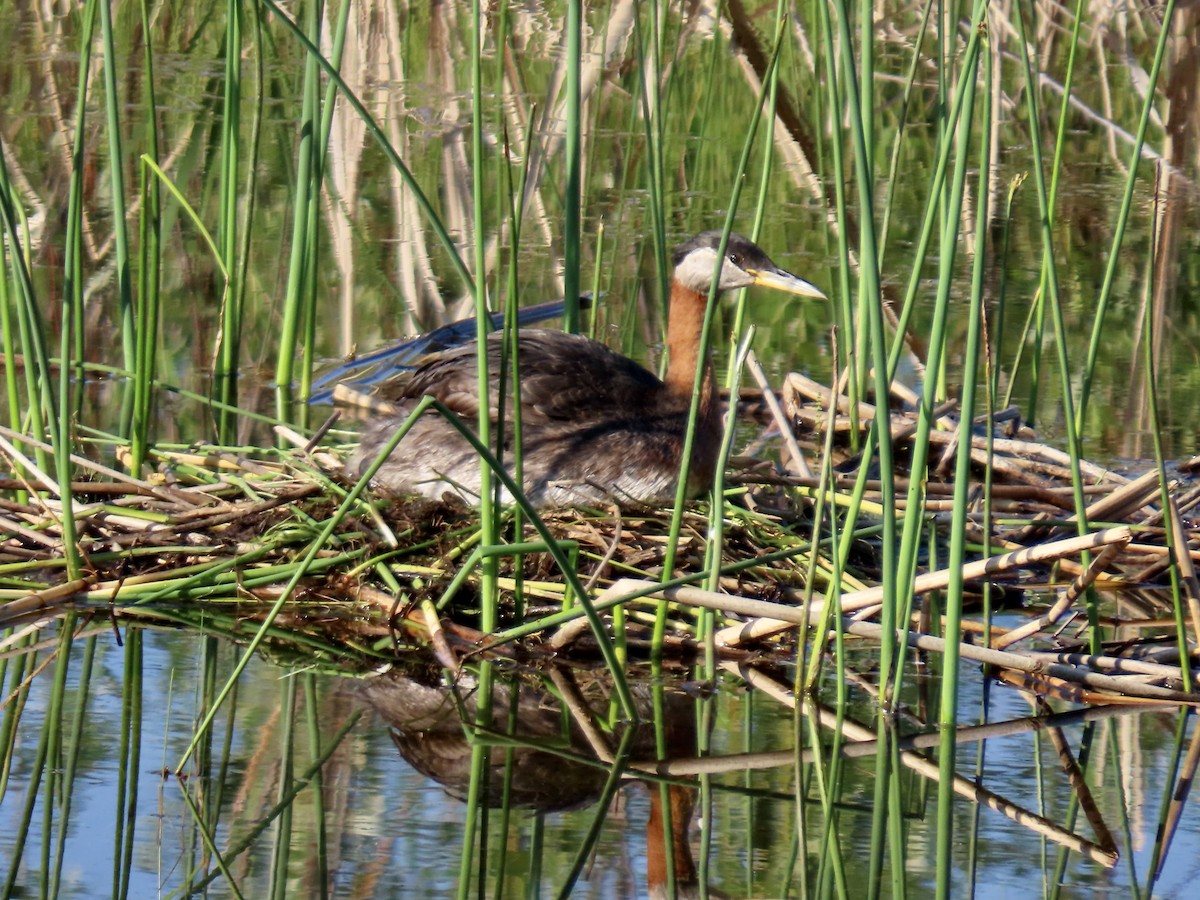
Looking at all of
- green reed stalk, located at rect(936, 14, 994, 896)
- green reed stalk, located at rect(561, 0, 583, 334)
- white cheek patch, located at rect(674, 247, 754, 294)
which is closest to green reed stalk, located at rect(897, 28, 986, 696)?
green reed stalk, located at rect(936, 14, 994, 896)

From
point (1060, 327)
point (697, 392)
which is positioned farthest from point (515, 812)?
point (1060, 327)

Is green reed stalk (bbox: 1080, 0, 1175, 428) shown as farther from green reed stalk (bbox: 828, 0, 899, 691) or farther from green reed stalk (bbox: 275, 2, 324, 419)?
green reed stalk (bbox: 275, 2, 324, 419)

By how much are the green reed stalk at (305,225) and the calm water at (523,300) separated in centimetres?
15

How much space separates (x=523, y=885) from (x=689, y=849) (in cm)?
37

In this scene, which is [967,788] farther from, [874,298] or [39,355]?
[39,355]

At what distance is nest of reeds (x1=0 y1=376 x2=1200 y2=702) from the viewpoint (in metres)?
4.47

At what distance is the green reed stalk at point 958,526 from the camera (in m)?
3.74

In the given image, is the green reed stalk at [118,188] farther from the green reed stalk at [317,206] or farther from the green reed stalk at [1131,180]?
the green reed stalk at [1131,180]

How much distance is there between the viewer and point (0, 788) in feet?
12.4

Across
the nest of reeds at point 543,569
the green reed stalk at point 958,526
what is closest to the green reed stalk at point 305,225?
the nest of reeds at point 543,569

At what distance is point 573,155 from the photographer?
17.3 ft

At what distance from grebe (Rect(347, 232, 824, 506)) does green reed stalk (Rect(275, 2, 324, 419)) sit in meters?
0.62

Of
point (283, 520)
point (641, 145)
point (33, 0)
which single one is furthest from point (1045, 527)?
point (33, 0)

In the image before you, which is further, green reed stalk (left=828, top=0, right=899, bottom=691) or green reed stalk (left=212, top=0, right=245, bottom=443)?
green reed stalk (left=212, top=0, right=245, bottom=443)
